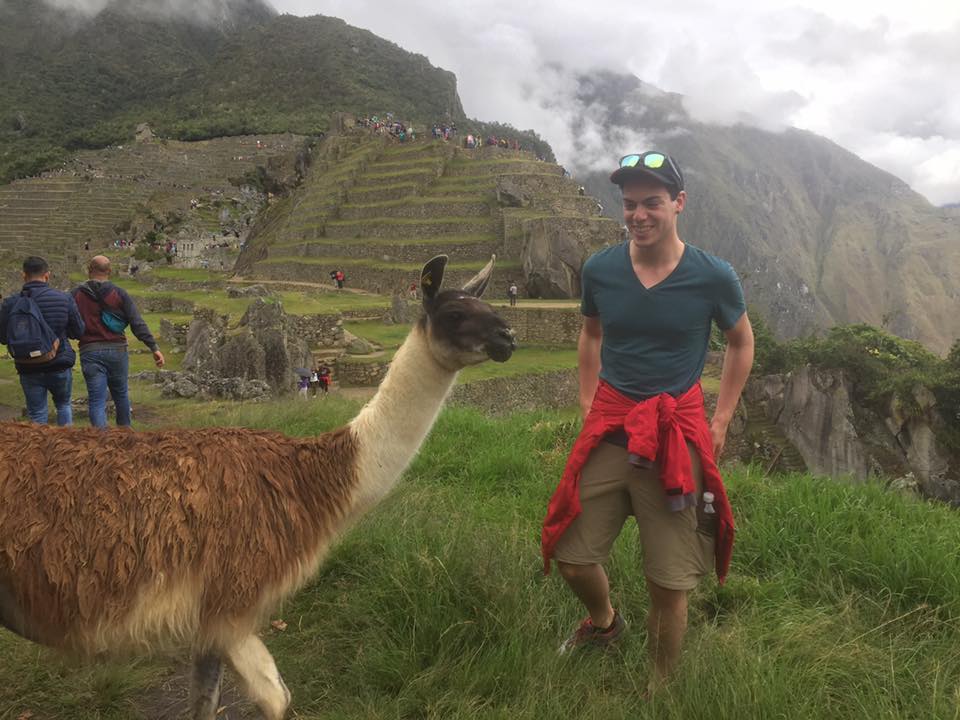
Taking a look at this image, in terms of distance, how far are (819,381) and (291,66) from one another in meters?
78.5

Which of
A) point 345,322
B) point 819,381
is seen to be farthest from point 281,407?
point 819,381

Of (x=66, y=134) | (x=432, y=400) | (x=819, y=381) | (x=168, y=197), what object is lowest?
(x=819, y=381)

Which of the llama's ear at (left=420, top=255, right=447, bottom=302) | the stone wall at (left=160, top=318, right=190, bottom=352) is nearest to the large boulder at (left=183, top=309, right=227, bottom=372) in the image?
the stone wall at (left=160, top=318, right=190, bottom=352)

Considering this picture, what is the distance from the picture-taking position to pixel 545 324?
1750cm

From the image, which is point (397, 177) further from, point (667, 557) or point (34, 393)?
point (667, 557)

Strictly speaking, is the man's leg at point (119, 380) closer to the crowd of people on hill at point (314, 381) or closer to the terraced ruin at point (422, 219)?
the crowd of people on hill at point (314, 381)

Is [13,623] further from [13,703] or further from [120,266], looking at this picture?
[120,266]

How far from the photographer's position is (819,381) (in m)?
18.5

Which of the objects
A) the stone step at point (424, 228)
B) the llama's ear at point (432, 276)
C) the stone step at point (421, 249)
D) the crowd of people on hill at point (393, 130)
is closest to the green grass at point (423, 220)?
the stone step at point (424, 228)

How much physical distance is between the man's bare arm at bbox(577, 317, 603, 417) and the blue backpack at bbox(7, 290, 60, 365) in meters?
3.86

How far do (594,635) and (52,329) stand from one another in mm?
4151

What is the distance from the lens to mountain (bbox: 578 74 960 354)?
317ft

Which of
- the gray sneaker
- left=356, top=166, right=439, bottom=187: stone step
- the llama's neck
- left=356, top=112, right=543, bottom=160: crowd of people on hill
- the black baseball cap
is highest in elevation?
left=356, top=112, right=543, bottom=160: crowd of people on hill

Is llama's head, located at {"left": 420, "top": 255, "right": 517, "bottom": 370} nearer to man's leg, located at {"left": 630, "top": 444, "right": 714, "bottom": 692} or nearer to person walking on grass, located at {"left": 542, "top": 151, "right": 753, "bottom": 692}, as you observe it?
person walking on grass, located at {"left": 542, "top": 151, "right": 753, "bottom": 692}
